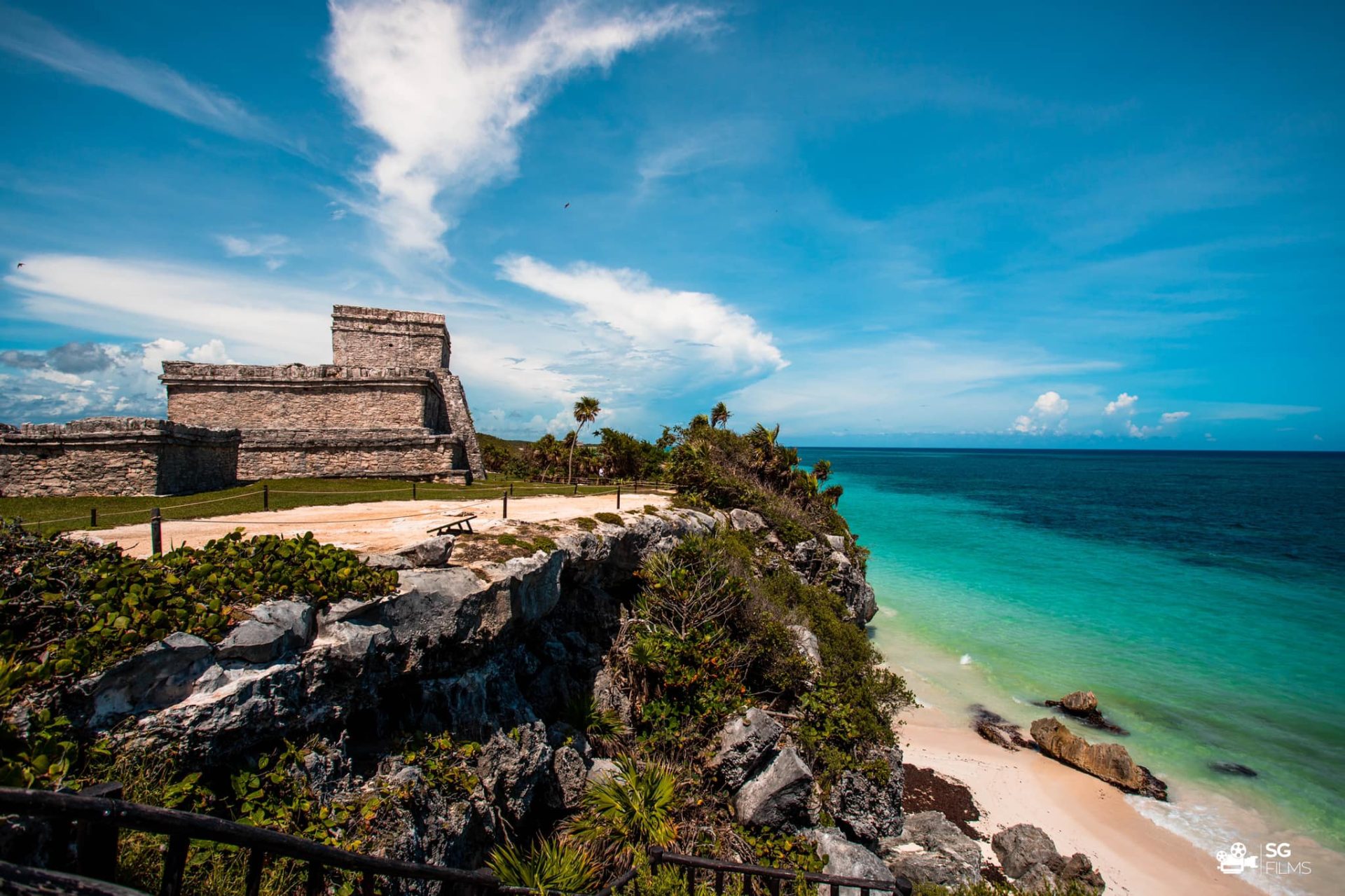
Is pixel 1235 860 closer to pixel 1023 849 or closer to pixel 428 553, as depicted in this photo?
pixel 1023 849

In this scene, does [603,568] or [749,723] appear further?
[603,568]

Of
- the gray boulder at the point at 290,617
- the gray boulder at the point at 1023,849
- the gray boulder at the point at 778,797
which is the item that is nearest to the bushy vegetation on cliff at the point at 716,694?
the gray boulder at the point at 778,797

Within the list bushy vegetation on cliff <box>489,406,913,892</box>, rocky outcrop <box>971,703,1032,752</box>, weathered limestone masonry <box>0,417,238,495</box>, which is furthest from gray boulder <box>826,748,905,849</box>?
→ weathered limestone masonry <box>0,417,238,495</box>

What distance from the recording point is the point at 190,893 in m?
4.03

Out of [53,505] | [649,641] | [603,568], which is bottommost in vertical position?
[649,641]

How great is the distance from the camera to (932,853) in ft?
33.3

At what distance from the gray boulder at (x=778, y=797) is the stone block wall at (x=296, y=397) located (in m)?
17.4

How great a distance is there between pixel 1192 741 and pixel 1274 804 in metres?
2.63

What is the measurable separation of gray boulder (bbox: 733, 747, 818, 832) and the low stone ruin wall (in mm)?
15564

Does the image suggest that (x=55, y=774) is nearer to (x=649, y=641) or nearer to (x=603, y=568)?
(x=649, y=641)

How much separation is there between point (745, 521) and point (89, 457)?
58.6 feet

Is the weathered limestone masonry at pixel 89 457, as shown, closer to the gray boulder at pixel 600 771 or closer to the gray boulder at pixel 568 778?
the gray boulder at pixel 568 778

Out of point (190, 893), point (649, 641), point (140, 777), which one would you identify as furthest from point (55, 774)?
point (649, 641)

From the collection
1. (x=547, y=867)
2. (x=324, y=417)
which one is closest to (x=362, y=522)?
(x=547, y=867)
